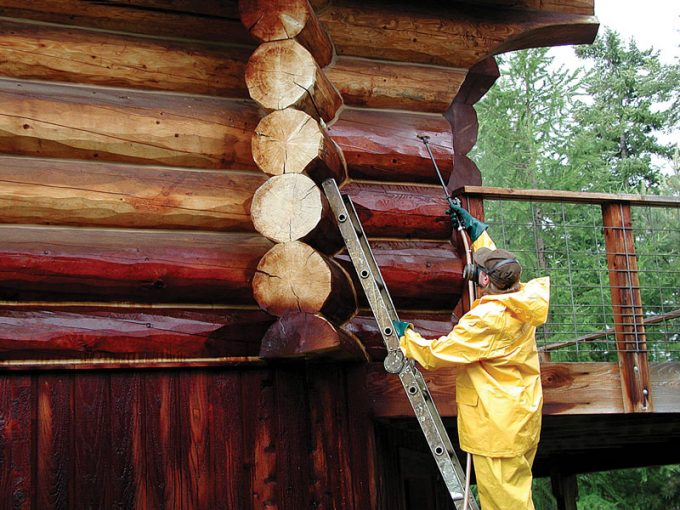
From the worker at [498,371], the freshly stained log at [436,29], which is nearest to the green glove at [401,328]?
the worker at [498,371]

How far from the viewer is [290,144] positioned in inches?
205

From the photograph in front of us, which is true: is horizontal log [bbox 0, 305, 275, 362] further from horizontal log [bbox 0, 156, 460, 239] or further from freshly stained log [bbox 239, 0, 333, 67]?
freshly stained log [bbox 239, 0, 333, 67]

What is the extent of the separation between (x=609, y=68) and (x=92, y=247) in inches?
933

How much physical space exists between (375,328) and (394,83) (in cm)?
169

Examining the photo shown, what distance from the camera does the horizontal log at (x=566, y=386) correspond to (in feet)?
19.2

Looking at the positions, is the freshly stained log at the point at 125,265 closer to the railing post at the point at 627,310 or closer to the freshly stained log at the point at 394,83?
the freshly stained log at the point at 394,83

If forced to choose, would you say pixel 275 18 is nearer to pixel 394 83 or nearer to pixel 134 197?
pixel 394 83

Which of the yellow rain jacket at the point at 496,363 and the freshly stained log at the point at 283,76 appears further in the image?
the freshly stained log at the point at 283,76

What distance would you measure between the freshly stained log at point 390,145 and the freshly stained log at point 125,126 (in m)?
0.62

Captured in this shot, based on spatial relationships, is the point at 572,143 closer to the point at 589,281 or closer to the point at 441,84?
the point at 589,281

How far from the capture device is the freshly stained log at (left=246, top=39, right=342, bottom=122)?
17.3 ft

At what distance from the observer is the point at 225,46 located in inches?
235

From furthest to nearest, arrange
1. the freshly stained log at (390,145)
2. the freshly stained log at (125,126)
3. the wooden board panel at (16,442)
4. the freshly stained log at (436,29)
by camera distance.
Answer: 1. the freshly stained log at (436,29)
2. the freshly stained log at (390,145)
3. the freshly stained log at (125,126)
4. the wooden board panel at (16,442)

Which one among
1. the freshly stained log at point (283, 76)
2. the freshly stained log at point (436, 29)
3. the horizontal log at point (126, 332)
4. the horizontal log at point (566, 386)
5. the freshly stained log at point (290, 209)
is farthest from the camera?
the freshly stained log at point (436, 29)
